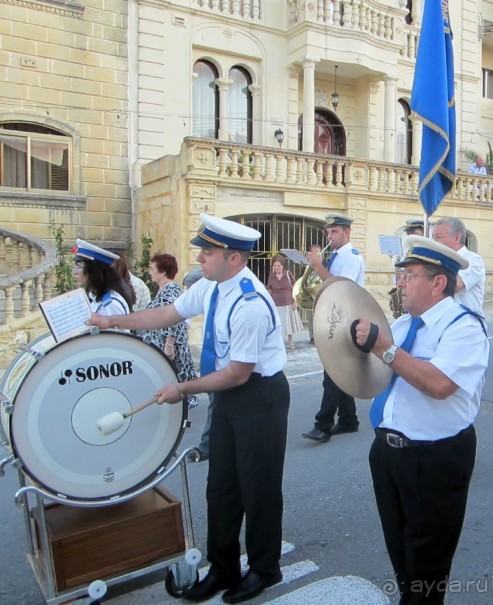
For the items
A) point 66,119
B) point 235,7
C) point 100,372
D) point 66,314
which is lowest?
point 100,372

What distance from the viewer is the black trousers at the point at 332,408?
547 centimetres

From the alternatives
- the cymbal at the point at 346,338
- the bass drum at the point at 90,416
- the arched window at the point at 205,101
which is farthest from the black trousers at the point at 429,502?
the arched window at the point at 205,101

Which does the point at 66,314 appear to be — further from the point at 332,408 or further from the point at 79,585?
the point at 332,408

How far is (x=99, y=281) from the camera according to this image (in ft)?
13.6

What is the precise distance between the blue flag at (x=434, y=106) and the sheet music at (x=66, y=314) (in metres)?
3.27

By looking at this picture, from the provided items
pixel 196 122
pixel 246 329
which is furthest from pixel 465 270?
pixel 196 122

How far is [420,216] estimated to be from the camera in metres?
16.4

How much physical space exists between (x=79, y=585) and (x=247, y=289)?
1.56 meters

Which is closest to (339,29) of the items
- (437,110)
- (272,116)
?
(272,116)

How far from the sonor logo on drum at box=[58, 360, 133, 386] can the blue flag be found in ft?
10.6

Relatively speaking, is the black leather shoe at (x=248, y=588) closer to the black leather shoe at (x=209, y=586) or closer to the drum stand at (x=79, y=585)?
the black leather shoe at (x=209, y=586)

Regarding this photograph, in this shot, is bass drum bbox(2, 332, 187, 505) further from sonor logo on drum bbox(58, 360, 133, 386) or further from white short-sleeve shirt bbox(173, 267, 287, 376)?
white short-sleeve shirt bbox(173, 267, 287, 376)

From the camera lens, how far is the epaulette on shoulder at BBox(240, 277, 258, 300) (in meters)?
2.94

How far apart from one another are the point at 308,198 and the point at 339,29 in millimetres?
5754
